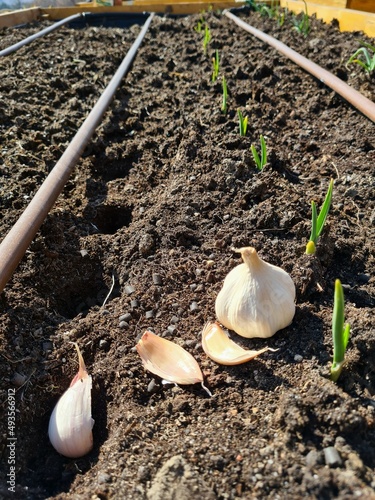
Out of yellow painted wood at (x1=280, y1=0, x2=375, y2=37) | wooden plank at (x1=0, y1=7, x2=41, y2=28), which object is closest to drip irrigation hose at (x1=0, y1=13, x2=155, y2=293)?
yellow painted wood at (x1=280, y1=0, x2=375, y2=37)

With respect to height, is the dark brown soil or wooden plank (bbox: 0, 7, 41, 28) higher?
wooden plank (bbox: 0, 7, 41, 28)

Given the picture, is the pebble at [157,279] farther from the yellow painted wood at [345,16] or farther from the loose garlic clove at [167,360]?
the yellow painted wood at [345,16]

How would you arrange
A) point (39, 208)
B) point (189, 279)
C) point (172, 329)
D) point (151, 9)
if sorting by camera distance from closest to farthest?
point (172, 329)
point (189, 279)
point (39, 208)
point (151, 9)

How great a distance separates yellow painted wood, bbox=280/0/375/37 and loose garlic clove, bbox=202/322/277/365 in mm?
3159

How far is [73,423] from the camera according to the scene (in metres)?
Result: 1.31

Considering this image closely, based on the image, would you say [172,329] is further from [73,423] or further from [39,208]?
[39,208]

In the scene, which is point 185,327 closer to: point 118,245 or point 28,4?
point 118,245

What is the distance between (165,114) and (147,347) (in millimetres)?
1912

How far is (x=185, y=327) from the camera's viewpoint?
1556mm

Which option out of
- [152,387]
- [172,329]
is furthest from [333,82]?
[152,387]

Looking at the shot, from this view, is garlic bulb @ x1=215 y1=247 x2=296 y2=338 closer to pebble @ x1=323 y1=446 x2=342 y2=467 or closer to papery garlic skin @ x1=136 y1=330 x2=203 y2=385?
papery garlic skin @ x1=136 y1=330 x2=203 y2=385

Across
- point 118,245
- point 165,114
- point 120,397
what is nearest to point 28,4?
point 165,114

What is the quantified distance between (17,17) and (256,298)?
580cm

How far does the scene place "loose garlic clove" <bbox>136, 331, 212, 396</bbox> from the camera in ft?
4.50
